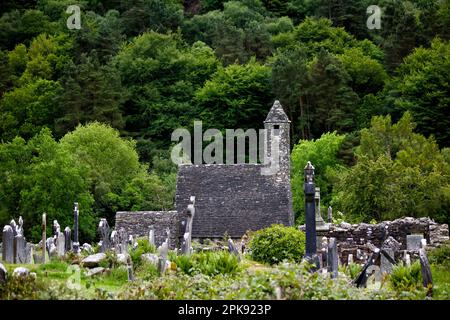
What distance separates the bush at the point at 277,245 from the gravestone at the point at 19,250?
19.0 feet

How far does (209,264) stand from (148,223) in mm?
19744

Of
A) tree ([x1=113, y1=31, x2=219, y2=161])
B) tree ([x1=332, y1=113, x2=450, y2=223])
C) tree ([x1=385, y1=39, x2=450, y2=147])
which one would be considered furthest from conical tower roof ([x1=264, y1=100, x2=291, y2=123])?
tree ([x1=113, y1=31, x2=219, y2=161])

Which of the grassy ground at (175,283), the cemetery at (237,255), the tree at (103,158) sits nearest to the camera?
the grassy ground at (175,283)

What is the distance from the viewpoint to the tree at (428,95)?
6206 cm

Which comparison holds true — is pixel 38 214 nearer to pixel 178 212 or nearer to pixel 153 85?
pixel 178 212

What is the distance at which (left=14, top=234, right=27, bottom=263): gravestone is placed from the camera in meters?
25.1

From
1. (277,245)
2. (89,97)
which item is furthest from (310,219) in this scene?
(89,97)

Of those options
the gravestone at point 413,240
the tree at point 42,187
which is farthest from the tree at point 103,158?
the gravestone at point 413,240

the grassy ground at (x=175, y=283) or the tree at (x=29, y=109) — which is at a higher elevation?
the tree at (x=29, y=109)

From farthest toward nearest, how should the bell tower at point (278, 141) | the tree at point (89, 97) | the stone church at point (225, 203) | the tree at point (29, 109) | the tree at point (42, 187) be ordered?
the tree at point (29, 109), the tree at point (89, 97), the tree at point (42, 187), the bell tower at point (278, 141), the stone church at point (225, 203)

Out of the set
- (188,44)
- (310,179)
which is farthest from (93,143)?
(310,179)

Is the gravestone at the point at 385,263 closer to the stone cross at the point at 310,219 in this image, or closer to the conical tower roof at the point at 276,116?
the stone cross at the point at 310,219

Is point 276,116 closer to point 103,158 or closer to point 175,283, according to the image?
point 103,158

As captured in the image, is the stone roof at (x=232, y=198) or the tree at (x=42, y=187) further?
the tree at (x=42, y=187)
